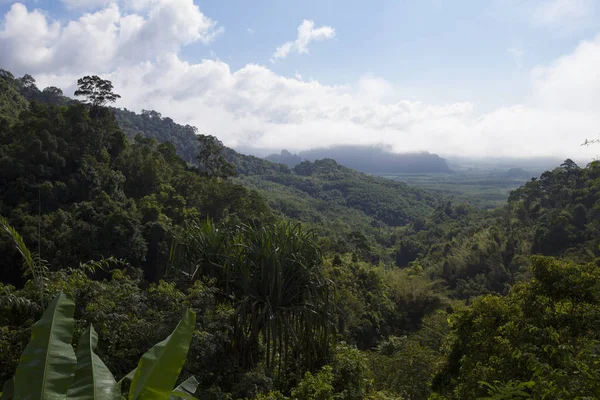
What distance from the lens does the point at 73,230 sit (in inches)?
788

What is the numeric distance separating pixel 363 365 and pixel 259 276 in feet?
7.04

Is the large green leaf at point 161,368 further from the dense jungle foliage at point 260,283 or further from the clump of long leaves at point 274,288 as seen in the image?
the clump of long leaves at point 274,288

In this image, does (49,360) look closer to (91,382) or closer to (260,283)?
(91,382)

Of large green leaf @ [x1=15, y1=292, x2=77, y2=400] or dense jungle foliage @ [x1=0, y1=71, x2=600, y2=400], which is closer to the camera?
large green leaf @ [x1=15, y1=292, x2=77, y2=400]

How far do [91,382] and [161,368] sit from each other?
27 cm

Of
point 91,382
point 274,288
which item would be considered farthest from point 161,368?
point 274,288

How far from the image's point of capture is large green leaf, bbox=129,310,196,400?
63.5 inches

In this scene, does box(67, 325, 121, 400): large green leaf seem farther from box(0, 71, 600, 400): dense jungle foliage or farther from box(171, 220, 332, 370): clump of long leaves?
box(171, 220, 332, 370): clump of long leaves

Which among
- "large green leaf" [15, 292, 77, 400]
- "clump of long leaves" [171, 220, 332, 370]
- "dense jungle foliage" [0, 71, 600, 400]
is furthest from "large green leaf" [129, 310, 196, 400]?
"clump of long leaves" [171, 220, 332, 370]

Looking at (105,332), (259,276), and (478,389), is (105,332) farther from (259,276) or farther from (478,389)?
(478,389)

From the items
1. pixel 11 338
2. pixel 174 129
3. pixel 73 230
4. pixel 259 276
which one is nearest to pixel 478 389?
pixel 259 276

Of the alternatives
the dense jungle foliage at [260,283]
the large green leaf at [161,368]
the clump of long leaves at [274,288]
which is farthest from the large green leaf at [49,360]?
the clump of long leaves at [274,288]

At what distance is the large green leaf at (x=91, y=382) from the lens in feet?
5.09

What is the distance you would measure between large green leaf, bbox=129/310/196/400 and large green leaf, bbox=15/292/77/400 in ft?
0.87
